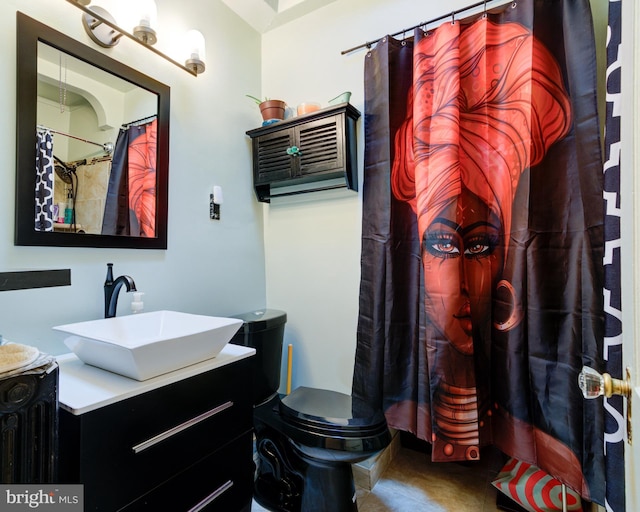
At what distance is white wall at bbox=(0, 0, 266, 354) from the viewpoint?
3.47ft

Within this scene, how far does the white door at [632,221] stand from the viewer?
0.48m

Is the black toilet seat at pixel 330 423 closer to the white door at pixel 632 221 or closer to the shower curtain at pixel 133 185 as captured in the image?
the white door at pixel 632 221

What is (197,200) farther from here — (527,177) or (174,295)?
(527,177)

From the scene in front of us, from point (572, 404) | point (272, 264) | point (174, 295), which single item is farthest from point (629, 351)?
point (272, 264)

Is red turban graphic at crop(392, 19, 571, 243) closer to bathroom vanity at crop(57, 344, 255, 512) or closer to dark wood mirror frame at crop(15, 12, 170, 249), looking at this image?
bathroom vanity at crop(57, 344, 255, 512)

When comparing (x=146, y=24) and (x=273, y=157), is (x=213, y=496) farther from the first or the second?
(x=146, y=24)

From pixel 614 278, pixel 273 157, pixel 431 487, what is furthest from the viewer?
pixel 273 157

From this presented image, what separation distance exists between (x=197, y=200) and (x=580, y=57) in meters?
1.75

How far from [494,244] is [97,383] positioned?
5.04 ft

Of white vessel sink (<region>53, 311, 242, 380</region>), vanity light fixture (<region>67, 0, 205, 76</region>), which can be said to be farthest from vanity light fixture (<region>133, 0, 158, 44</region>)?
white vessel sink (<region>53, 311, 242, 380</region>)

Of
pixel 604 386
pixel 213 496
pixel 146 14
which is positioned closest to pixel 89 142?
pixel 146 14

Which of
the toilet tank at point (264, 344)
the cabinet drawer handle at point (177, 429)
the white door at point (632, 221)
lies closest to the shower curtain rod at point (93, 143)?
the toilet tank at point (264, 344)

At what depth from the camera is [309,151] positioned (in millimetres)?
1729

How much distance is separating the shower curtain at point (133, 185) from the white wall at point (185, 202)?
98mm
